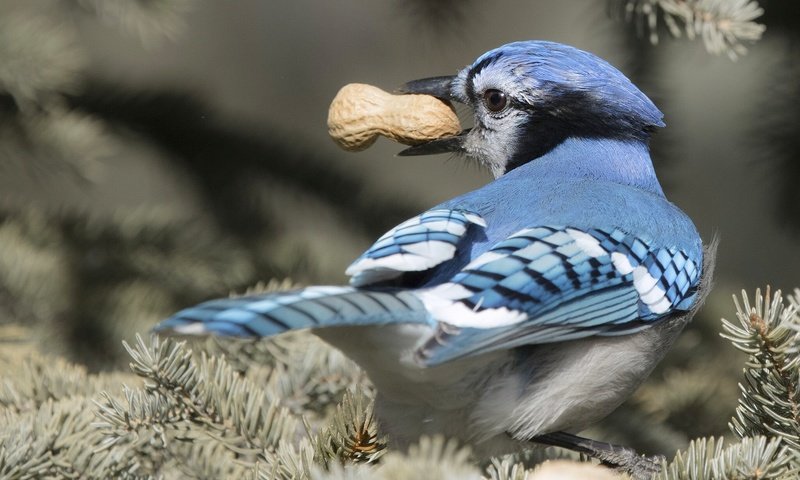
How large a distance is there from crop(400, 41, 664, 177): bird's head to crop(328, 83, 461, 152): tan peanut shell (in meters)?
0.03

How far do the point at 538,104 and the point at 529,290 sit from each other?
1.53ft

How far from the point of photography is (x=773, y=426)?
1005mm

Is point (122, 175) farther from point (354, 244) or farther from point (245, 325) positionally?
point (245, 325)

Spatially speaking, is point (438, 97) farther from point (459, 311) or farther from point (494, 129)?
point (459, 311)

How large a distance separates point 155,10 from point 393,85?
88 centimetres

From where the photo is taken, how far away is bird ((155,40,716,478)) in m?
0.96

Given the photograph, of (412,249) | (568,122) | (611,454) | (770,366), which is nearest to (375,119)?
(568,122)

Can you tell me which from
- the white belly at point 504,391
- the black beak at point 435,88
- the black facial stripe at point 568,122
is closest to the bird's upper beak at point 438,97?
the black beak at point 435,88

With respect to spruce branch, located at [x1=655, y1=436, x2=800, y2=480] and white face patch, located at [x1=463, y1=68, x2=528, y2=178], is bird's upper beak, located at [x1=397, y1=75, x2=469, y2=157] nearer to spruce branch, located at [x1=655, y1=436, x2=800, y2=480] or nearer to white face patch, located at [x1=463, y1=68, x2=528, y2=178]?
white face patch, located at [x1=463, y1=68, x2=528, y2=178]

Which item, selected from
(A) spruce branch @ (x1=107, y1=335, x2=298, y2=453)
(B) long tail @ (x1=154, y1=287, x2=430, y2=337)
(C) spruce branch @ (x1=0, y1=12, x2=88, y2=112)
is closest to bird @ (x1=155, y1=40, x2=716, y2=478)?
(B) long tail @ (x1=154, y1=287, x2=430, y2=337)

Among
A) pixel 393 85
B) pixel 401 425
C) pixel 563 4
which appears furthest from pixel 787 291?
pixel 401 425

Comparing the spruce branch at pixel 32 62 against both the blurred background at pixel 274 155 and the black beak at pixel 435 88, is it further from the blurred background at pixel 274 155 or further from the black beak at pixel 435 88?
the black beak at pixel 435 88

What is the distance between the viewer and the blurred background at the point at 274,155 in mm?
1628

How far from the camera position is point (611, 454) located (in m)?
1.21
